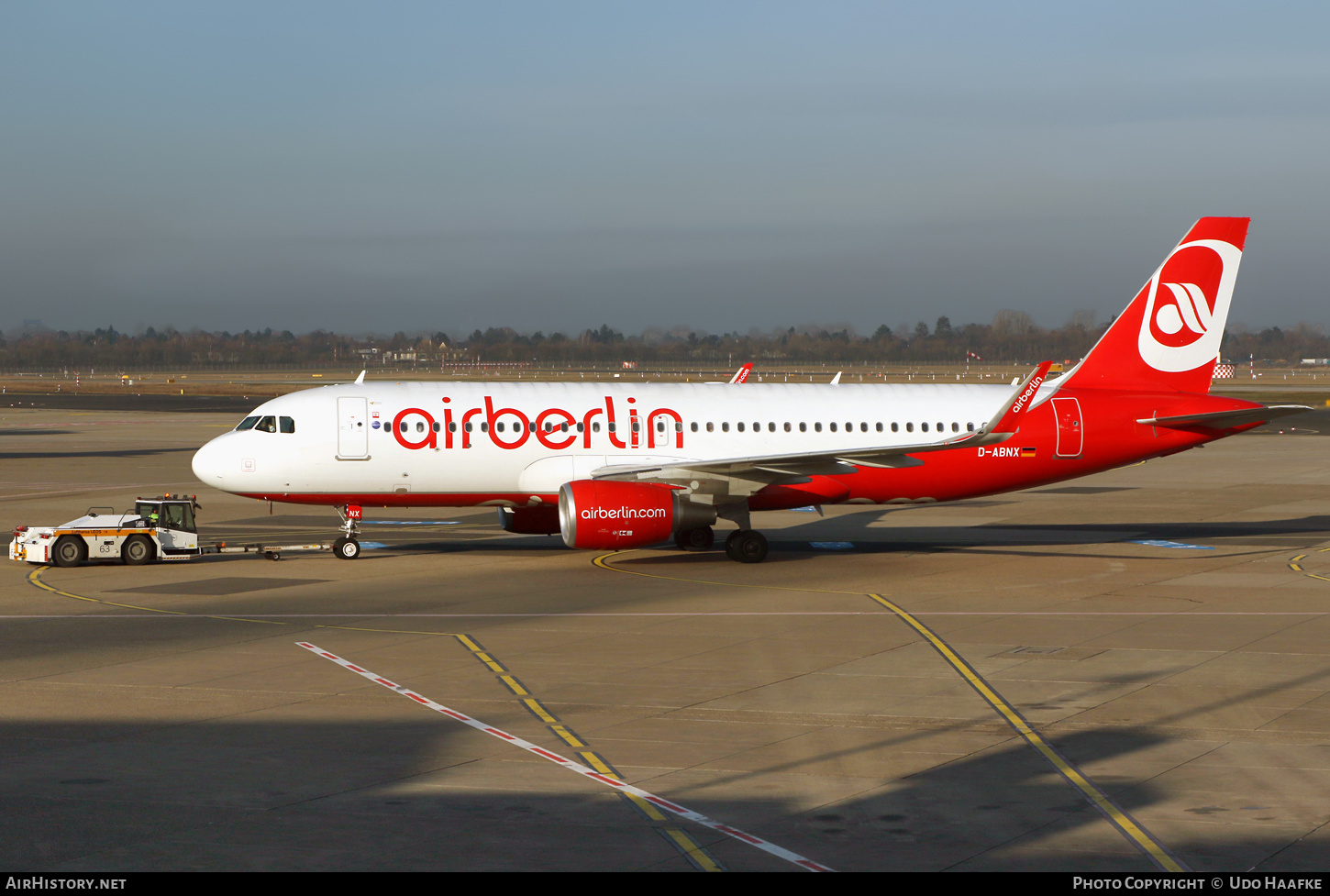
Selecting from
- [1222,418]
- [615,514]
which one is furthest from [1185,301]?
[615,514]

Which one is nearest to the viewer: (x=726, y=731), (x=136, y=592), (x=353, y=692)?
(x=726, y=731)

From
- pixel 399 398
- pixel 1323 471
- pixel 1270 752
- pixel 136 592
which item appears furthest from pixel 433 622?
pixel 1323 471

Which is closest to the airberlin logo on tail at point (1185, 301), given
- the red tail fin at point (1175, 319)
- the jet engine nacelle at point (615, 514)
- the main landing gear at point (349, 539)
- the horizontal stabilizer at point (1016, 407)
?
the red tail fin at point (1175, 319)

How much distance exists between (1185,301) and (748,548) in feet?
44.5

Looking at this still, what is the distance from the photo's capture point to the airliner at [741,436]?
101 feet

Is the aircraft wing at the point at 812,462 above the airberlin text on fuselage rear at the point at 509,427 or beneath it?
beneath

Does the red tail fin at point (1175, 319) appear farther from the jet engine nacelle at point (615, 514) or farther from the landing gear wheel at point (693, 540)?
the jet engine nacelle at point (615, 514)

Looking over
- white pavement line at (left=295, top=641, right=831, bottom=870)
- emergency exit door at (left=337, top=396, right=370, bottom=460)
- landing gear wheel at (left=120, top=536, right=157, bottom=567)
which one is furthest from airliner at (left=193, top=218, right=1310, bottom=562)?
white pavement line at (left=295, top=641, right=831, bottom=870)

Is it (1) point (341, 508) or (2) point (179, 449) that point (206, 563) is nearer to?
(1) point (341, 508)

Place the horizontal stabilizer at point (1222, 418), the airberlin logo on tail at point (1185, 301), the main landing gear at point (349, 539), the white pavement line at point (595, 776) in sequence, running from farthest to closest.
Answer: the airberlin logo on tail at point (1185, 301) < the main landing gear at point (349, 539) < the horizontal stabilizer at point (1222, 418) < the white pavement line at point (595, 776)

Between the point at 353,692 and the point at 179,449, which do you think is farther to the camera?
the point at 179,449

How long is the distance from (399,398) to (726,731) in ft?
59.6

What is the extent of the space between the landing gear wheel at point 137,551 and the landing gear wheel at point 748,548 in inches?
546

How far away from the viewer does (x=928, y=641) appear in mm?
21203
